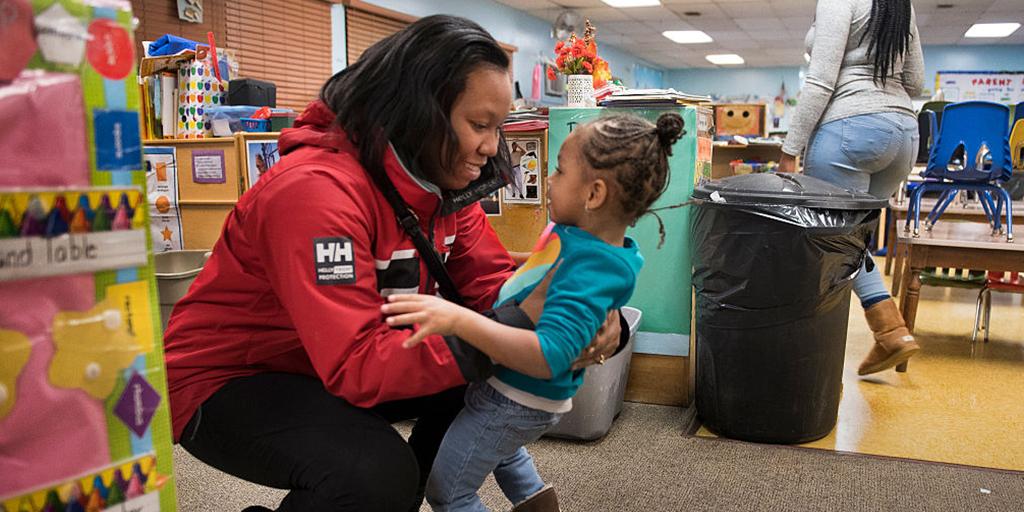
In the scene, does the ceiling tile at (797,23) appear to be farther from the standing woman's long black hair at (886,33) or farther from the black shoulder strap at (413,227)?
the black shoulder strap at (413,227)

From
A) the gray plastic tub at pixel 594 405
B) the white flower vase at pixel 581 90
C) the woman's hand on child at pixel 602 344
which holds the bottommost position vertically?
the gray plastic tub at pixel 594 405

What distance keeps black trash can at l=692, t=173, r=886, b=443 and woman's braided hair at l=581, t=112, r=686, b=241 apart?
3.26 ft

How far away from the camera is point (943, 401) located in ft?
8.80

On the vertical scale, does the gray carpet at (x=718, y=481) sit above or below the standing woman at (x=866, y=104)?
below

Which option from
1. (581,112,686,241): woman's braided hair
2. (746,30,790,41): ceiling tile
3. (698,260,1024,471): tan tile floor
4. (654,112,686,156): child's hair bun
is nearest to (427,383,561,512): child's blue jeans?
(581,112,686,241): woman's braided hair

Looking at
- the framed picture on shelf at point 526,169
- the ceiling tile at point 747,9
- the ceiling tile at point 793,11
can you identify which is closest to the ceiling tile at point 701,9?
the ceiling tile at point 747,9

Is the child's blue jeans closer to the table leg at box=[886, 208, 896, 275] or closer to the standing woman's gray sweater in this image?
the standing woman's gray sweater

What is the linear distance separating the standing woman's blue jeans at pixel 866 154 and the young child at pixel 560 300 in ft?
5.48

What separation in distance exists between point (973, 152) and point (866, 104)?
1529mm

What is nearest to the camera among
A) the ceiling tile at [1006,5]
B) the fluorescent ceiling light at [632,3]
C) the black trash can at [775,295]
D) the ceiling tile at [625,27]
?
the black trash can at [775,295]

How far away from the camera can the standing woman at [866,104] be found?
2.59 metres

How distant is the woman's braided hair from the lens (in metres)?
1.15

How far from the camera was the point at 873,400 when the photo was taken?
2.69 m

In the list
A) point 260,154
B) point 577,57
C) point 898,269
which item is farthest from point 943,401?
point 260,154
